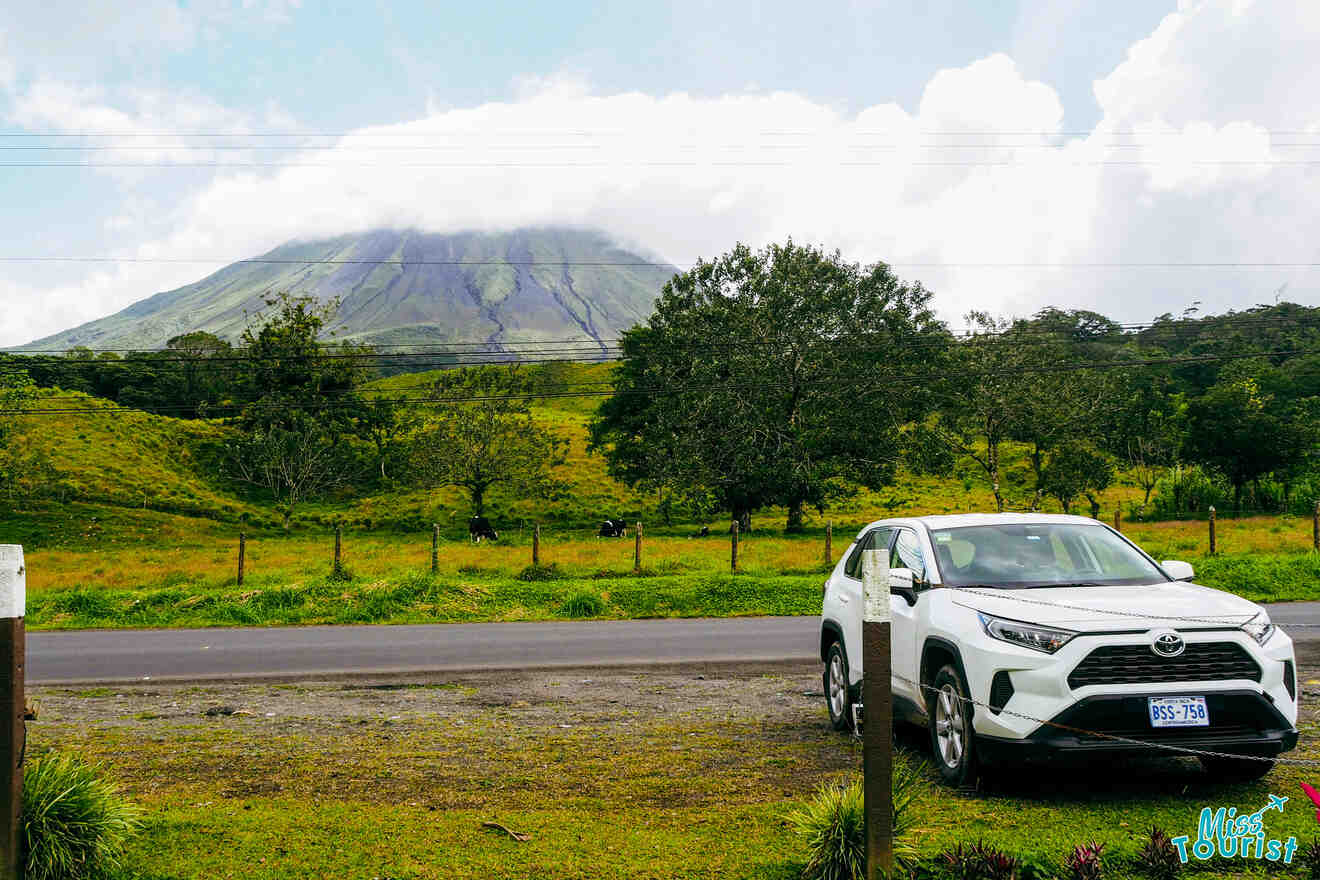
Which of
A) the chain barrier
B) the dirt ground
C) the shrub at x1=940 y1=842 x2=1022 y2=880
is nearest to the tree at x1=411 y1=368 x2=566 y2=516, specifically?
the dirt ground

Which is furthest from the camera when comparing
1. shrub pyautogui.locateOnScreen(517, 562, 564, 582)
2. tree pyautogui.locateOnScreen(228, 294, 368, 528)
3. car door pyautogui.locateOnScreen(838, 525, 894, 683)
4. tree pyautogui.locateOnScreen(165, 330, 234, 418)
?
tree pyautogui.locateOnScreen(165, 330, 234, 418)

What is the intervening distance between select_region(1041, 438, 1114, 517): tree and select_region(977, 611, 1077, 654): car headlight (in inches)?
1667

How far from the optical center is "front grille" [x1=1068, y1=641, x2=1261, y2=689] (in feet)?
19.5

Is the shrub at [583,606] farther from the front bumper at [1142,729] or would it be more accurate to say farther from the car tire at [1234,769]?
the front bumper at [1142,729]

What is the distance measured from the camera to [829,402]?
46469 millimetres

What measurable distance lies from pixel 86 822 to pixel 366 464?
6474 centimetres

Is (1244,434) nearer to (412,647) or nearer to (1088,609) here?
(412,647)

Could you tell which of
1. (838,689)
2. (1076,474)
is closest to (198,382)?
(1076,474)

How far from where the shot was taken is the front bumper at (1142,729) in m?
5.86

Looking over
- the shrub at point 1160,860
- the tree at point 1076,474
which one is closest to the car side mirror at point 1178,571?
the shrub at point 1160,860

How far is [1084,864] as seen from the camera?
4.74 metres

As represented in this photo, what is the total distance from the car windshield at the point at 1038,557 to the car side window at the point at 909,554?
0.15 m

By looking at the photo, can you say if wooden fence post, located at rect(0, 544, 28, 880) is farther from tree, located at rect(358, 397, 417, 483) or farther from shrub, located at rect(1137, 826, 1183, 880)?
tree, located at rect(358, 397, 417, 483)

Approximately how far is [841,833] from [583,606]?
577 inches
